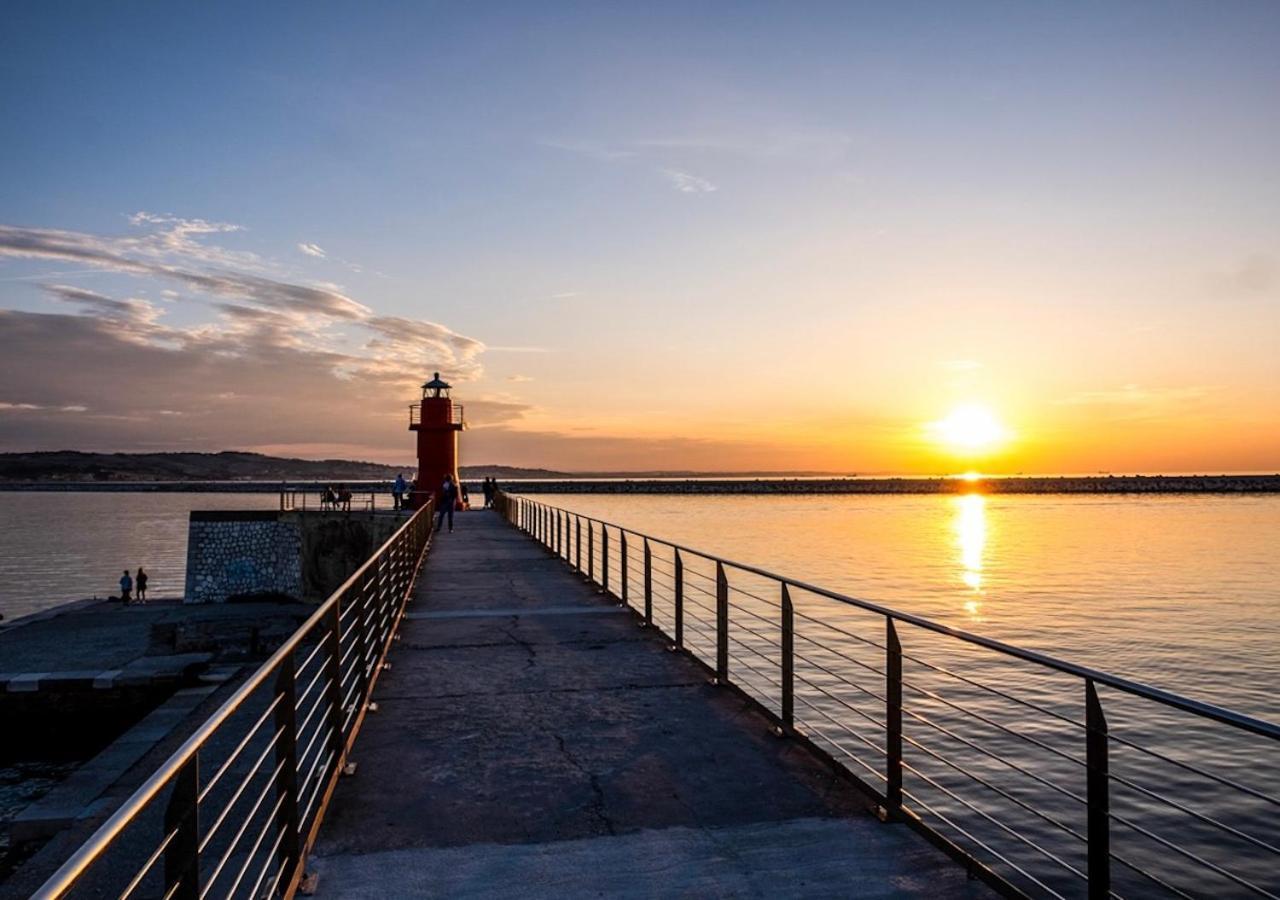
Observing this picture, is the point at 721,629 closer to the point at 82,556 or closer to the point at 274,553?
the point at 274,553

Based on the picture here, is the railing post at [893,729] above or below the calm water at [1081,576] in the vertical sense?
above

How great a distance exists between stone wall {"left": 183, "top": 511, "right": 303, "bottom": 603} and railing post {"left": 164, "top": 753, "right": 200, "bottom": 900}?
101ft

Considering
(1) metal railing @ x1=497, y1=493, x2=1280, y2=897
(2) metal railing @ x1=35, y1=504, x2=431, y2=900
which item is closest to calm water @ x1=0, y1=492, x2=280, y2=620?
(2) metal railing @ x1=35, y1=504, x2=431, y2=900

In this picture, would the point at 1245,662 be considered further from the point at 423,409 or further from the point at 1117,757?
the point at 423,409

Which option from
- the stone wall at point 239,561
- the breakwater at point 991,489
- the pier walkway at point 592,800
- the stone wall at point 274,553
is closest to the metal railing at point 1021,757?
the pier walkway at point 592,800

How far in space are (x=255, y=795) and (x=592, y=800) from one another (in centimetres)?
468

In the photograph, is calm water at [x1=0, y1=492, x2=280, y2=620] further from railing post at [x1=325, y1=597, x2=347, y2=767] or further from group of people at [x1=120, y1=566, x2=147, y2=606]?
railing post at [x1=325, y1=597, x2=347, y2=767]

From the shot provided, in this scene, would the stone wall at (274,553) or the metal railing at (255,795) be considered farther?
the stone wall at (274,553)

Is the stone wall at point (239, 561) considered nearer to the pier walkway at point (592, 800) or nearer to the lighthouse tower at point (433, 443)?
the lighthouse tower at point (433, 443)

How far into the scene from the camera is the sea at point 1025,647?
948 cm

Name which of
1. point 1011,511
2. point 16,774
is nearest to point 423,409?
point 16,774

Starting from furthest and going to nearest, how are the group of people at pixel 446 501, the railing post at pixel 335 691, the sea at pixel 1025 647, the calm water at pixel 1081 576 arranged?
1. the group of people at pixel 446 501
2. the calm water at pixel 1081 576
3. the sea at pixel 1025 647
4. the railing post at pixel 335 691

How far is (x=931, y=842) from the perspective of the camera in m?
4.78

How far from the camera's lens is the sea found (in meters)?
9.48
